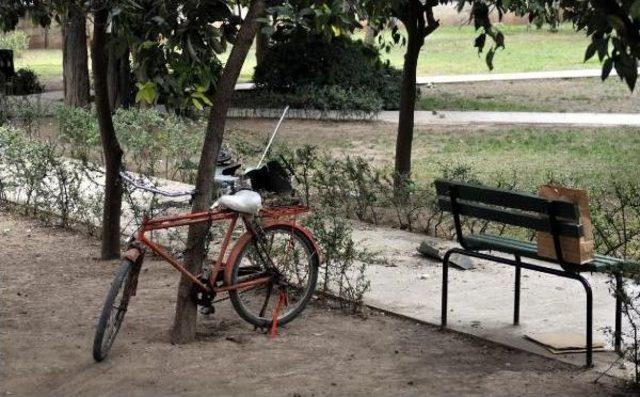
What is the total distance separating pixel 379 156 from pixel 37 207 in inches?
232

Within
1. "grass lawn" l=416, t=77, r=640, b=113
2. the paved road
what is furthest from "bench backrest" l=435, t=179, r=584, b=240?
"grass lawn" l=416, t=77, r=640, b=113

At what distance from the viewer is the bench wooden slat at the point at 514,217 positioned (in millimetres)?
6043

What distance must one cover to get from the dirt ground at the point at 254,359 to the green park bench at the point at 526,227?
408 mm

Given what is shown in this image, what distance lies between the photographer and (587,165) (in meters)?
13.9

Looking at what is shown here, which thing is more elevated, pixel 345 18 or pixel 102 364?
pixel 345 18

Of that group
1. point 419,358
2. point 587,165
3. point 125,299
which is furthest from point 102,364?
point 587,165

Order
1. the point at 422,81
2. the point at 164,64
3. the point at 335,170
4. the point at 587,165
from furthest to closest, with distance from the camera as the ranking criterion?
1. the point at 422,81
2. the point at 587,165
3. the point at 335,170
4. the point at 164,64

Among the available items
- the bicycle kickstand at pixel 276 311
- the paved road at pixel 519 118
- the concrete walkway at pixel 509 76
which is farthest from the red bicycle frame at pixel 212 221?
the concrete walkway at pixel 509 76

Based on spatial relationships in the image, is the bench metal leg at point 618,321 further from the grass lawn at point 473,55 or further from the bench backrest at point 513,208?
the grass lawn at point 473,55

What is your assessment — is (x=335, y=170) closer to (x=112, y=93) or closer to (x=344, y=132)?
(x=344, y=132)

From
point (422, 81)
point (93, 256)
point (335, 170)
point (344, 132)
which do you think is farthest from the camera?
point (422, 81)

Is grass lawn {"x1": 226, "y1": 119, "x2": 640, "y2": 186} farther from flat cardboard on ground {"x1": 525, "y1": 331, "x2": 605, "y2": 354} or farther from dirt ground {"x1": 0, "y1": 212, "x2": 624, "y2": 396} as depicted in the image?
dirt ground {"x1": 0, "y1": 212, "x2": 624, "y2": 396}

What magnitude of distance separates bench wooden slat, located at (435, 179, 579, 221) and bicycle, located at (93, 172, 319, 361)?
899 millimetres

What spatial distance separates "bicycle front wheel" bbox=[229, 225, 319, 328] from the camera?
6.54m
